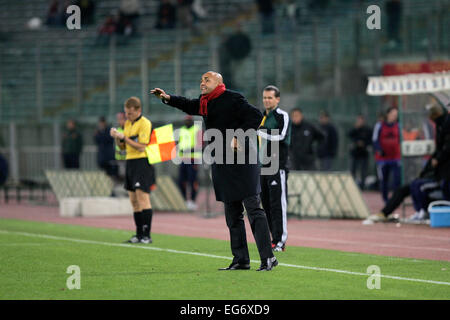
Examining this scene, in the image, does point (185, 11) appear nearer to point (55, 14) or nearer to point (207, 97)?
point (55, 14)

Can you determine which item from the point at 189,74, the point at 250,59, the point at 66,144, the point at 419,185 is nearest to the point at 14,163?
the point at 66,144

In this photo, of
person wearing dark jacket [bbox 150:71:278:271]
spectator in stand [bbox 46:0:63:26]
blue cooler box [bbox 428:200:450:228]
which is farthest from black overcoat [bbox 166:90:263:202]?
spectator in stand [bbox 46:0:63:26]

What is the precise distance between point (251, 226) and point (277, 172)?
9.12ft

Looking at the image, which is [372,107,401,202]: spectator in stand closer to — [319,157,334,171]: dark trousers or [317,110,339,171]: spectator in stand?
[317,110,339,171]: spectator in stand

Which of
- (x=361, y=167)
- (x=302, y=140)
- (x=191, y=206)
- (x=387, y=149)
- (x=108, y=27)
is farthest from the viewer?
(x=108, y=27)

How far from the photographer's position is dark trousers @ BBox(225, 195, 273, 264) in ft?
36.6

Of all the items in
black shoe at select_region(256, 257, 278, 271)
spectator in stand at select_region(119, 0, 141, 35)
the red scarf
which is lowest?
black shoe at select_region(256, 257, 278, 271)

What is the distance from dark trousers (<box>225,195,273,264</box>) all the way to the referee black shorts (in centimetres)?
368

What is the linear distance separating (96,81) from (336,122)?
7.31 m

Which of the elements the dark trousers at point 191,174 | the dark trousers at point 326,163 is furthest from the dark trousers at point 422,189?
the dark trousers at point 326,163

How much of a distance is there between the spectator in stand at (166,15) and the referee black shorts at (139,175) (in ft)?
63.2

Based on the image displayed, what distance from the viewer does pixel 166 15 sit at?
3438 centimetres

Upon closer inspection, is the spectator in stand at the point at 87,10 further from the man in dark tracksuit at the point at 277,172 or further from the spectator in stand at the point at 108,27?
the man in dark tracksuit at the point at 277,172

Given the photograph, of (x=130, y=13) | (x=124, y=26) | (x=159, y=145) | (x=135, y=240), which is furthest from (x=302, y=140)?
(x=130, y=13)
